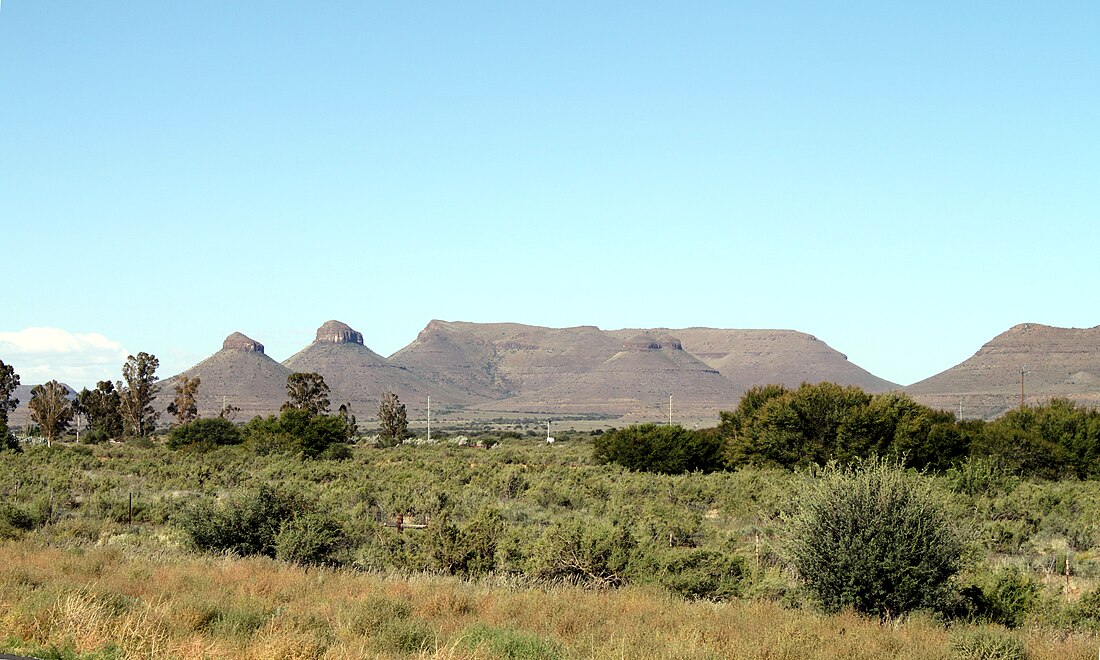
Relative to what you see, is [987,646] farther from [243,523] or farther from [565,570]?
[243,523]

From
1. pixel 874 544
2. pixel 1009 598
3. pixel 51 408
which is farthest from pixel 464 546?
pixel 51 408

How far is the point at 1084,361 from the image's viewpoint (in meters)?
186

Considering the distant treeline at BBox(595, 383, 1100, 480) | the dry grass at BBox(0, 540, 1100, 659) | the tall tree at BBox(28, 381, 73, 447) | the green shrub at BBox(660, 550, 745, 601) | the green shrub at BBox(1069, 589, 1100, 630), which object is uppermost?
the tall tree at BBox(28, 381, 73, 447)

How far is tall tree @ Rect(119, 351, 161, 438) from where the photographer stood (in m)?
87.9

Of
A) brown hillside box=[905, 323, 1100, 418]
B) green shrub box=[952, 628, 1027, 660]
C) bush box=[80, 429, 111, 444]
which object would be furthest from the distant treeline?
brown hillside box=[905, 323, 1100, 418]

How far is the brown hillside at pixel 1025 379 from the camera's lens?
168625 millimetres

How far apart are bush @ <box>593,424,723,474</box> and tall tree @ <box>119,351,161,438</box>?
158 feet

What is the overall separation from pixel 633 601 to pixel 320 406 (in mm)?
72072

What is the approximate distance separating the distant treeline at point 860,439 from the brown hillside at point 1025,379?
111 meters

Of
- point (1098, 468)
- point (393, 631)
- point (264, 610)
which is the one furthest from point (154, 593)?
point (1098, 468)

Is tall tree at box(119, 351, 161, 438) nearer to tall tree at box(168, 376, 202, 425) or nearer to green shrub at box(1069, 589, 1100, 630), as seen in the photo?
tall tree at box(168, 376, 202, 425)

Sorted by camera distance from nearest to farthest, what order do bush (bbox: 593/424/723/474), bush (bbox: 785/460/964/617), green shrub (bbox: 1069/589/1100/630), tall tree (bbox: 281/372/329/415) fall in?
bush (bbox: 785/460/964/617) < green shrub (bbox: 1069/589/1100/630) < bush (bbox: 593/424/723/474) < tall tree (bbox: 281/372/329/415)

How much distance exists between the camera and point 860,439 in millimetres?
47000

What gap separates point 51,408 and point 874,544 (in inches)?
3196
